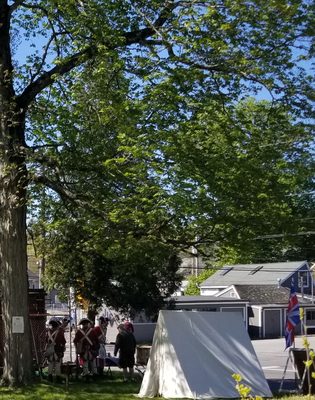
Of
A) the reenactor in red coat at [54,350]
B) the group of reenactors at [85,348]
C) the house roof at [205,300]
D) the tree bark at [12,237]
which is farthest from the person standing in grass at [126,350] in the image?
the house roof at [205,300]

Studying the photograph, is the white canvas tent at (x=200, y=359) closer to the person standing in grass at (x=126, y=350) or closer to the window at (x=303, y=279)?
the person standing in grass at (x=126, y=350)

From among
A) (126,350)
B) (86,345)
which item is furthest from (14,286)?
(126,350)

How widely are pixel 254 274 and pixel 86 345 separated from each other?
4978 cm

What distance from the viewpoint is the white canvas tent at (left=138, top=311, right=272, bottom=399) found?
14.8 metres

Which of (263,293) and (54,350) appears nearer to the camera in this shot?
(54,350)

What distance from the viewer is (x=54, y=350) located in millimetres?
17156

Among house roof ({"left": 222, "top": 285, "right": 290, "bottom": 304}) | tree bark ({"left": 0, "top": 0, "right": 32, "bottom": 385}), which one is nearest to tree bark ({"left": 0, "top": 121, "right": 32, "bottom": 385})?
tree bark ({"left": 0, "top": 0, "right": 32, "bottom": 385})

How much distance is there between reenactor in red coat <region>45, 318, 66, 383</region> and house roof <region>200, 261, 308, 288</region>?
154 ft

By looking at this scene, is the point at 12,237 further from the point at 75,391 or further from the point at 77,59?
the point at 77,59

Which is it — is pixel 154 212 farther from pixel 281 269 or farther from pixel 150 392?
pixel 281 269

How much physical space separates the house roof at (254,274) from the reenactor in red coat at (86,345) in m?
46.4

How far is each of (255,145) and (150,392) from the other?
588cm

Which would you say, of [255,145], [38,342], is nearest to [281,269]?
[38,342]

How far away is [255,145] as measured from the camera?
14859 mm
